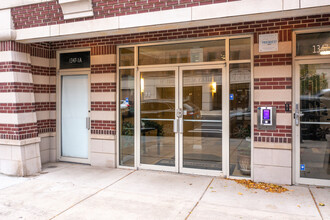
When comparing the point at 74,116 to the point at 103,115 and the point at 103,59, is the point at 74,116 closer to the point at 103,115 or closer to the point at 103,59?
the point at 103,115

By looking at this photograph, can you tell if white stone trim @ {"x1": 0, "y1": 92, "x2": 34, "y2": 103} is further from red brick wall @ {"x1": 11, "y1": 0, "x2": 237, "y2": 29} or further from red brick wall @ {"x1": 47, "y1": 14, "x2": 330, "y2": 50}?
red brick wall @ {"x1": 47, "y1": 14, "x2": 330, "y2": 50}

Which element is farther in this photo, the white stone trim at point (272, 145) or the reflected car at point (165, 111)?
the reflected car at point (165, 111)

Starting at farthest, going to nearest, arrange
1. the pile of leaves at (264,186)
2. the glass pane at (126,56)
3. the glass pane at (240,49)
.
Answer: the glass pane at (126,56)
the glass pane at (240,49)
the pile of leaves at (264,186)

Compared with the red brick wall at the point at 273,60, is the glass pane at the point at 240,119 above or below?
below

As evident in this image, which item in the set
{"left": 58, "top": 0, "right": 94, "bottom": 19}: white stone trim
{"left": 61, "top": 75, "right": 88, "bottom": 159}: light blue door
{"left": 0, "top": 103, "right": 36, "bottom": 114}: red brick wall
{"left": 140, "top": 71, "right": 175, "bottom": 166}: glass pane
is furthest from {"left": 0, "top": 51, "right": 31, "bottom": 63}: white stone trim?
{"left": 140, "top": 71, "right": 175, "bottom": 166}: glass pane

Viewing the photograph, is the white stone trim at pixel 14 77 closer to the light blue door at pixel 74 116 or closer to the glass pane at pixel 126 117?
the light blue door at pixel 74 116

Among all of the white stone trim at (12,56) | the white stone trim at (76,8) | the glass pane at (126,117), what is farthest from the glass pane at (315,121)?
the white stone trim at (12,56)

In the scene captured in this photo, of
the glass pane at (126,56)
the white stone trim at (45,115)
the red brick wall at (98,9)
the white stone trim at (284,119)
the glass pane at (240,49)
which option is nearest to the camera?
the red brick wall at (98,9)

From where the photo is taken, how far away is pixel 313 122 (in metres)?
5.32

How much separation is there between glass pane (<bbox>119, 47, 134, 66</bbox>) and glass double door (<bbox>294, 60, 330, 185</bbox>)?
3.66m

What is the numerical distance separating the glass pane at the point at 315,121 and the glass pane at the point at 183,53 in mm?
1721

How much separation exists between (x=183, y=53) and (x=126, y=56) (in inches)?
57.3

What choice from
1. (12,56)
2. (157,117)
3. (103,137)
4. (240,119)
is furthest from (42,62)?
(240,119)

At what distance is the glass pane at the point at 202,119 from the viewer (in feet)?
19.5
